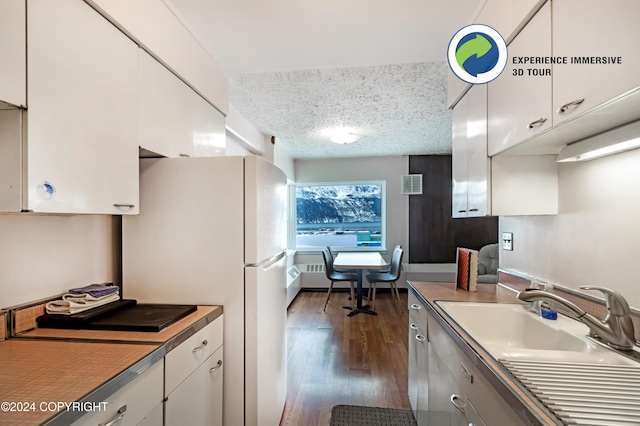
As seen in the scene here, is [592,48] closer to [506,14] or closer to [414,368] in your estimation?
[506,14]

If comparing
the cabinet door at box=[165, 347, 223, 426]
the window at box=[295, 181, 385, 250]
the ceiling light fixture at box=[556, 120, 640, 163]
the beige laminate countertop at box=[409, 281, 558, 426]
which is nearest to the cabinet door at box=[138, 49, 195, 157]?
the cabinet door at box=[165, 347, 223, 426]

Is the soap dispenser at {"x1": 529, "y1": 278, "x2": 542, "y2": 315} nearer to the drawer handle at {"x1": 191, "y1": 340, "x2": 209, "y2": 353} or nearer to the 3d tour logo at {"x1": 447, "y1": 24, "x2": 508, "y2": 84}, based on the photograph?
the 3d tour logo at {"x1": 447, "y1": 24, "x2": 508, "y2": 84}

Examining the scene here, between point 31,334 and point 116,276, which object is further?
point 116,276

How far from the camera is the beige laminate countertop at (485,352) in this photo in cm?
67

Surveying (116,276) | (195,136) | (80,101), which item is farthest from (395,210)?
(80,101)

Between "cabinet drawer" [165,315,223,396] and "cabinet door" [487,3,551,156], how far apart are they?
5.43 ft

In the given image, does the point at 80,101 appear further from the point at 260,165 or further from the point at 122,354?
the point at 122,354

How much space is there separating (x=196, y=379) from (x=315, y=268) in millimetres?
4362

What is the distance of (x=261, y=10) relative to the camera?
4.91 ft

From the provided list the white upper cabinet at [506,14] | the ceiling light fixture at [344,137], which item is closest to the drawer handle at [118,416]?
the white upper cabinet at [506,14]

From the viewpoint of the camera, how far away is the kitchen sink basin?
0.94 meters

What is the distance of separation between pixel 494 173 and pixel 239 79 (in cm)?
209

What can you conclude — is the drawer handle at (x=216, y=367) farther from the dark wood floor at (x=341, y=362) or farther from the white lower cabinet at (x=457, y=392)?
the white lower cabinet at (x=457, y=392)

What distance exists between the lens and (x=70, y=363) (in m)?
0.89
